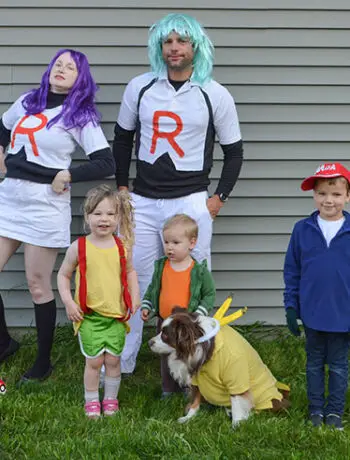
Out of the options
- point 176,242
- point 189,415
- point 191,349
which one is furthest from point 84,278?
point 189,415

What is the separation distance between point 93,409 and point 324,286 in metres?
1.46

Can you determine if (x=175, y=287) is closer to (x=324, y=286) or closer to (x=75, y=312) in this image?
(x=75, y=312)

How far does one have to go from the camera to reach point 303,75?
5531mm

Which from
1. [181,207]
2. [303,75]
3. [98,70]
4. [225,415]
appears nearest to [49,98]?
[98,70]

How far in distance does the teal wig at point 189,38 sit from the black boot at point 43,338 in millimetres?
1666

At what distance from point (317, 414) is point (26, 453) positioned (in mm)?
1599

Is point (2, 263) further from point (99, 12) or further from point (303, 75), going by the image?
point (303, 75)

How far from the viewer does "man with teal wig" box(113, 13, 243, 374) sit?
4848 millimetres

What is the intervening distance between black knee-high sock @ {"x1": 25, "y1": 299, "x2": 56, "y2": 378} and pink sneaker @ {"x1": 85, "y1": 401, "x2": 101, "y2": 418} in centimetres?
75

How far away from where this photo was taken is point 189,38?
4.79m

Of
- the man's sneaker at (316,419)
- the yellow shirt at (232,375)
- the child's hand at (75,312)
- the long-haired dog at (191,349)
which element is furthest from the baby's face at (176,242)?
the man's sneaker at (316,419)

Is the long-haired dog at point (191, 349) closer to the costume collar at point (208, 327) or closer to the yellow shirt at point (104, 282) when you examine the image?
the costume collar at point (208, 327)

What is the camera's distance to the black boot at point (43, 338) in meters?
4.99

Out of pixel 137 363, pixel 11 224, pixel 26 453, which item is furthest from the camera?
pixel 137 363
